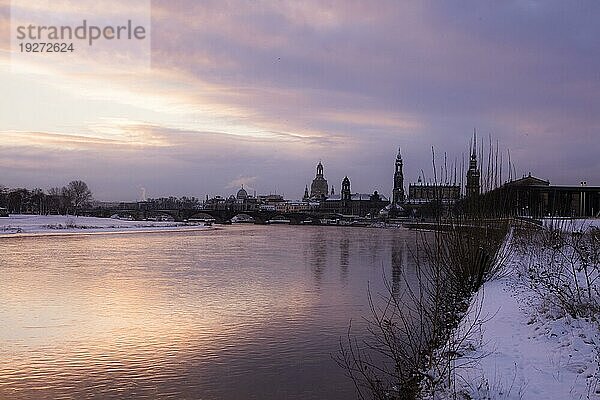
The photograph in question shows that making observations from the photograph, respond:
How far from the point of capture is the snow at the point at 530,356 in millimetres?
7402

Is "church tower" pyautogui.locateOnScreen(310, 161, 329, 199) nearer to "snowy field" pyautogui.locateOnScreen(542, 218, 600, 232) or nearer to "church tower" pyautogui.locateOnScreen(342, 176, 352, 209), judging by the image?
"church tower" pyautogui.locateOnScreen(342, 176, 352, 209)

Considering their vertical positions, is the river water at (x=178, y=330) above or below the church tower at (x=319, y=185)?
below

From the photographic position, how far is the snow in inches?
291

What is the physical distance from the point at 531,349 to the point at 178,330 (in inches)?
294

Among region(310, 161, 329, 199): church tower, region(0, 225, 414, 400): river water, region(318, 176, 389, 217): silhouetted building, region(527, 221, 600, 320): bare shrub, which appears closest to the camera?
region(0, 225, 414, 400): river water

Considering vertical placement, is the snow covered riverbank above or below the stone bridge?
below

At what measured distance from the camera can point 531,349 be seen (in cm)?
921

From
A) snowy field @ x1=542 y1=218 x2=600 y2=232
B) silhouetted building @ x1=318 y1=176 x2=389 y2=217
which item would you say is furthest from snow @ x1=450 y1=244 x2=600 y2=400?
silhouetted building @ x1=318 y1=176 x2=389 y2=217

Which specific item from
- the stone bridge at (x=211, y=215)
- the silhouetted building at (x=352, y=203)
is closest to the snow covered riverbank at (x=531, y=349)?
the stone bridge at (x=211, y=215)

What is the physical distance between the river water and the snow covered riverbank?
2.17 m

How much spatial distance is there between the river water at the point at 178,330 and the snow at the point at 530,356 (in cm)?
216

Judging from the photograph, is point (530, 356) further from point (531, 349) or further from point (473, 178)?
point (473, 178)

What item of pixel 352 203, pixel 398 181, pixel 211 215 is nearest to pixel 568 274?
pixel 211 215

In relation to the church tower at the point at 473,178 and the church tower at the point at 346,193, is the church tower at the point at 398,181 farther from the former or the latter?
the church tower at the point at 473,178
